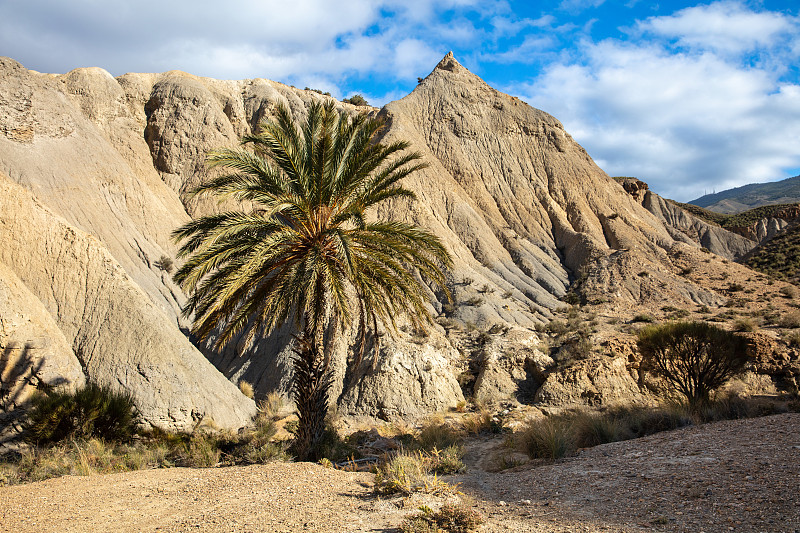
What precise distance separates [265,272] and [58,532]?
253 inches

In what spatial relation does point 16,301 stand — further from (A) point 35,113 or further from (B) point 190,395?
(A) point 35,113

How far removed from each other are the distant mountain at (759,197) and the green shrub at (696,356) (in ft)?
385

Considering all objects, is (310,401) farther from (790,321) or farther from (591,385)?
(790,321)

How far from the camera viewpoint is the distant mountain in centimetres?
11555

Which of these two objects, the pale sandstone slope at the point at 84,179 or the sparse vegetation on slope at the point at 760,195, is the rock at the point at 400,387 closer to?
the pale sandstone slope at the point at 84,179

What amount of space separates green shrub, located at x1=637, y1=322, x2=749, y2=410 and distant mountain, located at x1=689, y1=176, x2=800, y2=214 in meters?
→ 117

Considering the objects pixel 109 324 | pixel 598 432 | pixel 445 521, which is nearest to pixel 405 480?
pixel 445 521

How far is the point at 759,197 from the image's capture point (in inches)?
5017

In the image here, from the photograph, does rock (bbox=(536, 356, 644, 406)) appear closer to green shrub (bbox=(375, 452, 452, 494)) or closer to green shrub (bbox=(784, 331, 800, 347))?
green shrub (bbox=(784, 331, 800, 347))

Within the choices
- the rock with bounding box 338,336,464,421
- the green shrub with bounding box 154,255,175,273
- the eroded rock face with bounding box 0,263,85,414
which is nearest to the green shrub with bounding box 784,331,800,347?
the rock with bounding box 338,336,464,421

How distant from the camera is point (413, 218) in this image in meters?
32.4

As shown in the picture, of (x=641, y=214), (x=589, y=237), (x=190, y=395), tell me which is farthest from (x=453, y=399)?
(x=641, y=214)

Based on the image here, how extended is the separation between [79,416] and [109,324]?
4.64 meters

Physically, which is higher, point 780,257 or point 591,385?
point 780,257
